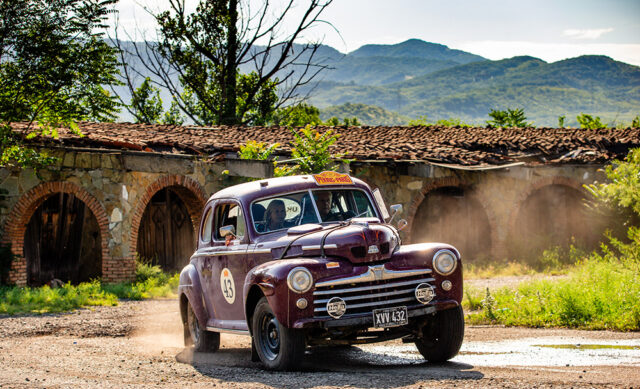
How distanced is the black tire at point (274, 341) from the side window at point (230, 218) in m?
1.24

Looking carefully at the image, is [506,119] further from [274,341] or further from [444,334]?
[274,341]

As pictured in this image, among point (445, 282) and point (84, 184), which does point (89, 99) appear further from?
point (445, 282)

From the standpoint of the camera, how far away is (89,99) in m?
17.9

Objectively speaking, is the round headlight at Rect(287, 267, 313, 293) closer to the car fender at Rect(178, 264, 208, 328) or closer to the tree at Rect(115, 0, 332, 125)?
the car fender at Rect(178, 264, 208, 328)

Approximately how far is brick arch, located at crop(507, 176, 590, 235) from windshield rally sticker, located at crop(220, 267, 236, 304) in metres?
15.9

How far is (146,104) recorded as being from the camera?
3881 centimetres

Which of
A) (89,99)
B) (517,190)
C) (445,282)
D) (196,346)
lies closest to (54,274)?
(89,99)

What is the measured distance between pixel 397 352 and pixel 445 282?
183 centimetres

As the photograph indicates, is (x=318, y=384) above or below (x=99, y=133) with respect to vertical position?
below

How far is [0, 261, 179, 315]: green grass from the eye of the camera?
14773 millimetres

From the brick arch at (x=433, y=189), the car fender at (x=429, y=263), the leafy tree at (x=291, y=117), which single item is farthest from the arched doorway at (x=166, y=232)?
the leafy tree at (x=291, y=117)

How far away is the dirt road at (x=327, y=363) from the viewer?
625 cm

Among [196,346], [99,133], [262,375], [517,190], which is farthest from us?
[517,190]

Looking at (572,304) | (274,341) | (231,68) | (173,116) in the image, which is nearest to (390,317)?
(274,341)
